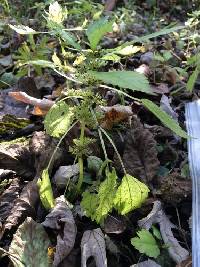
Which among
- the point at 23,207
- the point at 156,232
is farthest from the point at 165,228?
the point at 23,207

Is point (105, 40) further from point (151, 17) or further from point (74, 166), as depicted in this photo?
point (74, 166)

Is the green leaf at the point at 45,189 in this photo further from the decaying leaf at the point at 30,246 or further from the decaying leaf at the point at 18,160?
the decaying leaf at the point at 18,160

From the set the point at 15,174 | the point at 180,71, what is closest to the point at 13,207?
the point at 15,174

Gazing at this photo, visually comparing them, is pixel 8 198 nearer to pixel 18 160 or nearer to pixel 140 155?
pixel 18 160

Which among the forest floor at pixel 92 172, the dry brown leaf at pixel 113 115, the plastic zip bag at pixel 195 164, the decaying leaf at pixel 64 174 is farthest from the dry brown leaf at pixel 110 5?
the decaying leaf at pixel 64 174

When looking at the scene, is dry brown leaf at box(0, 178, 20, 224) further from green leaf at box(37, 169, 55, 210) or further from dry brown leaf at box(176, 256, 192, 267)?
dry brown leaf at box(176, 256, 192, 267)

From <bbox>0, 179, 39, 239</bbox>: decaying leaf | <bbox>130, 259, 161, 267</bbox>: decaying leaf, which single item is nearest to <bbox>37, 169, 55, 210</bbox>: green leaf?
<bbox>0, 179, 39, 239</bbox>: decaying leaf
